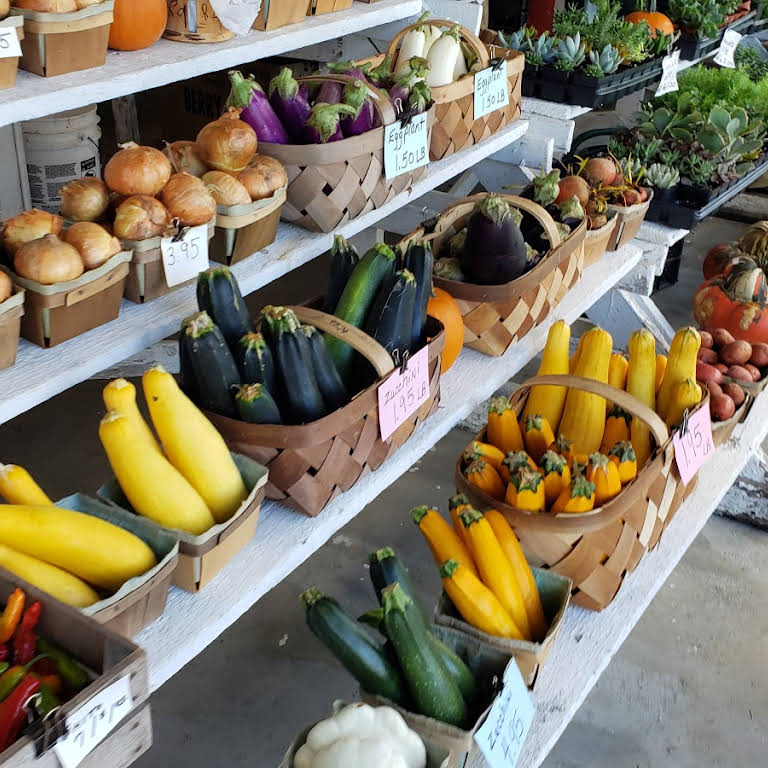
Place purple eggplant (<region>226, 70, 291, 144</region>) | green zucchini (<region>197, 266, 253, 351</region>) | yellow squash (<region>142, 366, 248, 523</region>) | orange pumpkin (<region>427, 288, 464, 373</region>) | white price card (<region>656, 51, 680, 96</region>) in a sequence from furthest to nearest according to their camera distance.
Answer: white price card (<region>656, 51, 680, 96</region>) < orange pumpkin (<region>427, 288, 464, 373</region>) < purple eggplant (<region>226, 70, 291, 144</region>) < green zucchini (<region>197, 266, 253, 351</region>) < yellow squash (<region>142, 366, 248, 523</region>)

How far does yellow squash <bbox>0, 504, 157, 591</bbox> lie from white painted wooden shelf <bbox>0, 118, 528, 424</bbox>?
0.59 ft

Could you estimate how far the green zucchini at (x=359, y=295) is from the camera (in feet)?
4.38

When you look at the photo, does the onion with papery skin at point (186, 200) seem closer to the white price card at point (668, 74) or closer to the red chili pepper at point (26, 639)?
the red chili pepper at point (26, 639)

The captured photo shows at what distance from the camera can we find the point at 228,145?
4.50ft

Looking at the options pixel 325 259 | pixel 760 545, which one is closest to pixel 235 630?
pixel 760 545

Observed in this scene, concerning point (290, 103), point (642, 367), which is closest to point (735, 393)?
point (642, 367)

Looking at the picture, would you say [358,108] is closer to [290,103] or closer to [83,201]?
[290,103]

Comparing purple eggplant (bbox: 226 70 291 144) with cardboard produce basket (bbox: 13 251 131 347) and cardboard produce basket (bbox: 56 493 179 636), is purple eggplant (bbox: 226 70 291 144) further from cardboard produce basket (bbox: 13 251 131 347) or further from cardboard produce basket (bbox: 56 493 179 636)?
cardboard produce basket (bbox: 56 493 179 636)

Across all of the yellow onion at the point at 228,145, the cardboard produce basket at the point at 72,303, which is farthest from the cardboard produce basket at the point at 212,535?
the yellow onion at the point at 228,145

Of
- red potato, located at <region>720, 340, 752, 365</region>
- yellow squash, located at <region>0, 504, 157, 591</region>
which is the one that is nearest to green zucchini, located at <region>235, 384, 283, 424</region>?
yellow squash, located at <region>0, 504, 157, 591</region>

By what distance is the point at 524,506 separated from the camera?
130 centimetres

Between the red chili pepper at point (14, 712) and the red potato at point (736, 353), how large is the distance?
1638mm

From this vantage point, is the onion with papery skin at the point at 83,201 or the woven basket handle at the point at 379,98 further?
the woven basket handle at the point at 379,98

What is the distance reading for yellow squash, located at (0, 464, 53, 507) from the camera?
104 centimetres
